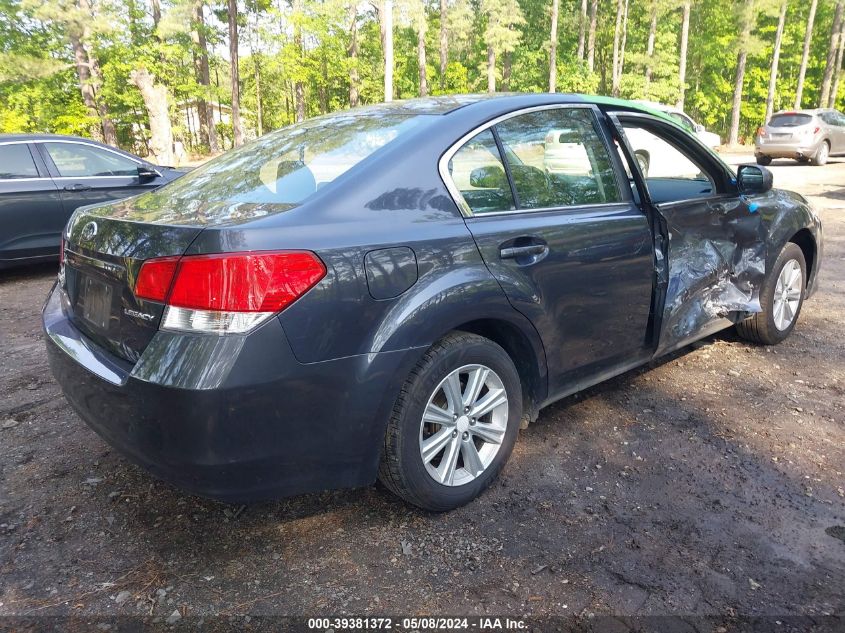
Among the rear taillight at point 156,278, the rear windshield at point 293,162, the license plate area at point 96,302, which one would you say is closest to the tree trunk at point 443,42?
the rear windshield at point 293,162

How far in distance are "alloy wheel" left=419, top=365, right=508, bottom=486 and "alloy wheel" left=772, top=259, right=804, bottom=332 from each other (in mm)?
2678

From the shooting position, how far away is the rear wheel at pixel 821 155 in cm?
1889

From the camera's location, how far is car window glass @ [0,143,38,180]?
6488mm

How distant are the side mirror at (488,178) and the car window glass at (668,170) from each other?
3.31 ft

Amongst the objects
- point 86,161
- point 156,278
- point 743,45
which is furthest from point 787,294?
point 743,45

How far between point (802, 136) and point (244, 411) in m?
21.3

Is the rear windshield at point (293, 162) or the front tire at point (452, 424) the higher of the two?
the rear windshield at point (293, 162)

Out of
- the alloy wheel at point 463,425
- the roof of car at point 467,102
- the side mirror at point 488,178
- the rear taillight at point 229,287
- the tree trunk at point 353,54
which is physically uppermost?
the tree trunk at point 353,54

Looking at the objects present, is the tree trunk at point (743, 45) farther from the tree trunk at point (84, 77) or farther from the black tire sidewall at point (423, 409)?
the black tire sidewall at point (423, 409)

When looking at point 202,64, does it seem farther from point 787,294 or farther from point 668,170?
point 787,294

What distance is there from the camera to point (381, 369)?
7.07 feet

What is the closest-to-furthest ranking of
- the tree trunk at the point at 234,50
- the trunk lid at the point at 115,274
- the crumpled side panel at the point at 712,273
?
the trunk lid at the point at 115,274
the crumpled side panel at the point at 712,273
the tree trunk at the point at 234,50

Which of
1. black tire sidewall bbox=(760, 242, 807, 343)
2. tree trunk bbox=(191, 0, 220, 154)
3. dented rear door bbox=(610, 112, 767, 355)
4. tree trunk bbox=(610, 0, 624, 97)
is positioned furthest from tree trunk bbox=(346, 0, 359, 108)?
dented rear door bbox=(610, 112, 767, 355)

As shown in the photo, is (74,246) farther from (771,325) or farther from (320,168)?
(771,325)
